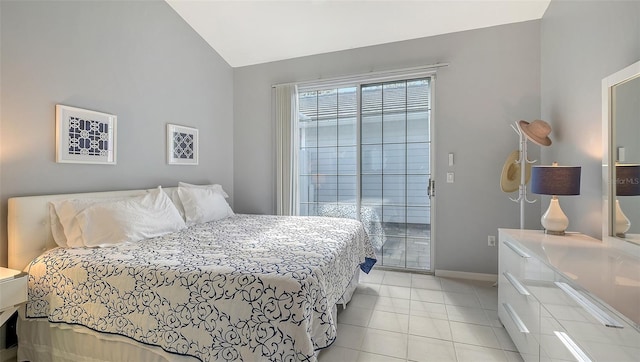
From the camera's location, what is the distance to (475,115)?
315 cm

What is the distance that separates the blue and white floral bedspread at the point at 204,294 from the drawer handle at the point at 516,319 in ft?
3.66

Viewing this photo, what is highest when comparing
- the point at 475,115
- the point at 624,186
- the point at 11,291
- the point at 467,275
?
the point at 475,115

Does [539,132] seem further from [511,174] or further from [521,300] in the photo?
[521,300]

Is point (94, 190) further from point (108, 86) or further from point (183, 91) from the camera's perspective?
point (183, 91)

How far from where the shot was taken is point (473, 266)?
3184 millimetres

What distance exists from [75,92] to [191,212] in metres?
1.37

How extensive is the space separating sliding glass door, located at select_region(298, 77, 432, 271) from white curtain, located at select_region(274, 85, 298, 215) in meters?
0.15

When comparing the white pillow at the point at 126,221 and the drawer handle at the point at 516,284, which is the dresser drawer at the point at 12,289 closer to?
the white pillow at the point at 126,221

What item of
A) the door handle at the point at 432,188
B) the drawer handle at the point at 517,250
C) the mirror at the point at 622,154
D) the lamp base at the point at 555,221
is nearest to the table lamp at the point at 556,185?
the lamp base at the point at 555,221

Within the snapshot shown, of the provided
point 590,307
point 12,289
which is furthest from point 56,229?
point 590,307

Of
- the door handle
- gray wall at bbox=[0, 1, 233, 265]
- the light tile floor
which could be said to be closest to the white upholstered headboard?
gray wall at bbox=[0, 1, 233, 265]

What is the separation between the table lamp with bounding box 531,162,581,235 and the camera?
190 cm

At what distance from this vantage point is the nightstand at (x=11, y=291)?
4.99ft

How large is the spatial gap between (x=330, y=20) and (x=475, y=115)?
6.28 ft
